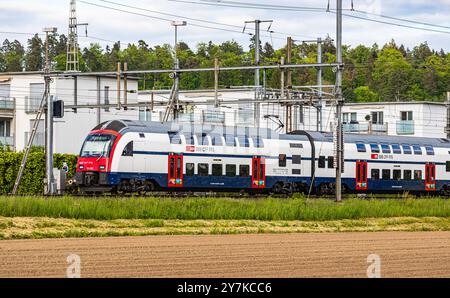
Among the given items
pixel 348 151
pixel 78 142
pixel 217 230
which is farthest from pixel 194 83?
pixel 217 230

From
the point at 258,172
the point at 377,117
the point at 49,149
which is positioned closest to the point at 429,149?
the point at 258,172

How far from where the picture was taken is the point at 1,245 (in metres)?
30.2

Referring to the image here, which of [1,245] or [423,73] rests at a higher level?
[423,73]

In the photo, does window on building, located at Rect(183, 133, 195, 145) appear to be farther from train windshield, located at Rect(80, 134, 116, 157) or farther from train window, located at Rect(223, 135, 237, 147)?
train windshield, located at Rect(80, 134, 116, 157)

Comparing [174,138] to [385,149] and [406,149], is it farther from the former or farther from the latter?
[406,149]

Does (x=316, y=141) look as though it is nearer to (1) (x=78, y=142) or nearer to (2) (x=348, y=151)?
(2) (x=348, y=151)

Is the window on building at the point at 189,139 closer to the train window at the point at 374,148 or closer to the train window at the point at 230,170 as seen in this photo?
the train window at the point at 230,170

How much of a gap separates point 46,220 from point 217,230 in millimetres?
6063

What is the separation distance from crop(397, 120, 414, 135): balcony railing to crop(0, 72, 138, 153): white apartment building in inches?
1215

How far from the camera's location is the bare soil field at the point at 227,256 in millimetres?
25031

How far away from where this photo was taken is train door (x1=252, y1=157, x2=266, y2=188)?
→ 58.6 m

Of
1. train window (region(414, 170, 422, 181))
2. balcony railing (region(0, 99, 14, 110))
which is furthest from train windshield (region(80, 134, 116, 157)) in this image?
balcony railing (region(0, 99, 14, 110))

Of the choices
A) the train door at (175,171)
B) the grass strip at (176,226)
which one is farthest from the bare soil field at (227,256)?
the train door at (175,171)

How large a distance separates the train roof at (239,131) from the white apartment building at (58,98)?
2462cm
